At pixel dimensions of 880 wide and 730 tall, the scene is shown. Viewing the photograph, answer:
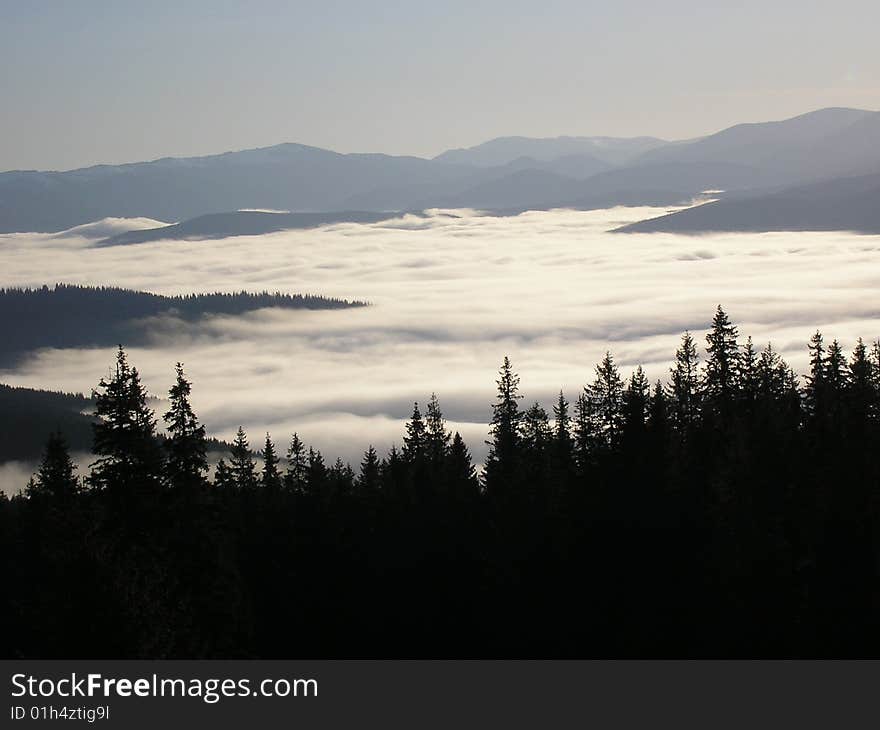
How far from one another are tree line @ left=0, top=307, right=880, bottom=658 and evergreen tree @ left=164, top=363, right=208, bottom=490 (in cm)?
7

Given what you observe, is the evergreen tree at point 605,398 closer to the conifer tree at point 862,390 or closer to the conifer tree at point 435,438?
the conifer tree at point 435,438

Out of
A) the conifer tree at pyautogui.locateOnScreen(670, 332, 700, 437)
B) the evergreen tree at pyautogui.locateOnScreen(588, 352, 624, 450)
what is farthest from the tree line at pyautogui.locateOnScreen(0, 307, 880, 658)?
the conifer tree at pyautogui.locateOnScreen(670, 332, 700, 437)

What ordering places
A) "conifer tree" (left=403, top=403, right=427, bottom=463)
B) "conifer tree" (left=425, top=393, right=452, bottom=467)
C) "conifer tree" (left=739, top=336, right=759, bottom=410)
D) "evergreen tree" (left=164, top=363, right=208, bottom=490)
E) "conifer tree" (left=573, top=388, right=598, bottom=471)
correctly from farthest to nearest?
1. "conifer tree" (left=403, top=403, right=427, bottom=463)
2. "conifer tree" (left=425, top=393, right=452, bottom=467)
3. "conifer tree" (left=739, top=336, right=759, bottom=410)
4. "conifer tree" (left=573, top=388, right=598, bottom=471)
5. "evergreen tree" (left=164, top=363, right=208, bottom=490)

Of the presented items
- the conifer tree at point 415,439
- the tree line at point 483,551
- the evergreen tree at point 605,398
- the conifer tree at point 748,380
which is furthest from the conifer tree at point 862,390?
the conifer tree at point 415,439

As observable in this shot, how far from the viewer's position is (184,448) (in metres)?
34.1

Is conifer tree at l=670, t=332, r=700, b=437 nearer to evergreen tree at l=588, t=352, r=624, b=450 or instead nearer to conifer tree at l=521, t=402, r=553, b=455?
evergreen tree at l=588, t=352, r=624, b=450

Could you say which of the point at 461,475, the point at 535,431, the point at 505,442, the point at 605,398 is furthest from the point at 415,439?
the point at 461,475

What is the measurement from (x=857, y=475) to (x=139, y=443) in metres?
24.4

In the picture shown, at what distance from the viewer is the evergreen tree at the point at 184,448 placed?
33.7 m

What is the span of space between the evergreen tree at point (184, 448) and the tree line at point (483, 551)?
→ 73mm

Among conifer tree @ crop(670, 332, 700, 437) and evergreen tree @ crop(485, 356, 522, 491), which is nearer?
evergreen tree @ crop(485, 356, 522, 491)

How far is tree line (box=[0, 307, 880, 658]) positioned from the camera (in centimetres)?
3228

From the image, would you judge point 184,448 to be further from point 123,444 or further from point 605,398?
point 605,398
